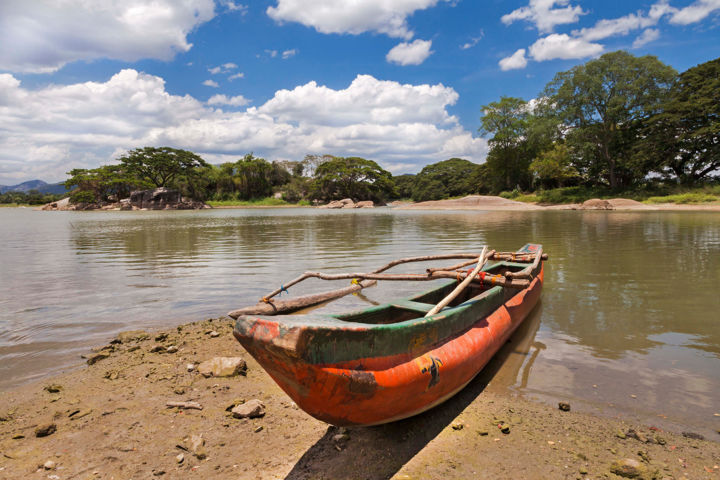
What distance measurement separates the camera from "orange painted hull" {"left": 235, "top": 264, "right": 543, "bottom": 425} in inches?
89.7

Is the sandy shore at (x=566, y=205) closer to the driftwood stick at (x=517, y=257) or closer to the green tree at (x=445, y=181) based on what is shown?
the green tree at (x=445, y=181)

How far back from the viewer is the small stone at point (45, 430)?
2.67 meters

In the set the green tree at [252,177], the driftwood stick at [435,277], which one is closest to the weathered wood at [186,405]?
the driftwood stick at [435,277]

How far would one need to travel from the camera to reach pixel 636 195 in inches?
1437

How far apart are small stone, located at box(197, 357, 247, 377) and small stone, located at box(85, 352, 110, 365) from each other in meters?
1.25

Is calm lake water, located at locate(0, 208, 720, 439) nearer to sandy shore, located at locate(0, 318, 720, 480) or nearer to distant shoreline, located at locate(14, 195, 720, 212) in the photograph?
sandy shore, located at locate(0, 318, 720, 480)

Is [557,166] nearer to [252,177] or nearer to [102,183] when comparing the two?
[252,177]

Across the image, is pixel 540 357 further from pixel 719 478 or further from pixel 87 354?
pixel 87 354

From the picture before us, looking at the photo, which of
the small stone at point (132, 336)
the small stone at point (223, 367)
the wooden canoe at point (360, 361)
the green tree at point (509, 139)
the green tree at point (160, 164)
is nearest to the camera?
the wooden canoe at point (360, 361)

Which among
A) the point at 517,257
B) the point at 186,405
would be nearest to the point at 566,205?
the point at 517,257

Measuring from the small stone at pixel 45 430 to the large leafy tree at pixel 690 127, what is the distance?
4166 cm

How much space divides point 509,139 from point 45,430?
5506 cm

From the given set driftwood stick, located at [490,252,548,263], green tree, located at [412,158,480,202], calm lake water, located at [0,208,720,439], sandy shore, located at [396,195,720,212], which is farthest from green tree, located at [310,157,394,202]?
driftwood stick, located at [490,252,548,263]

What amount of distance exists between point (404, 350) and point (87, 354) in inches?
153
